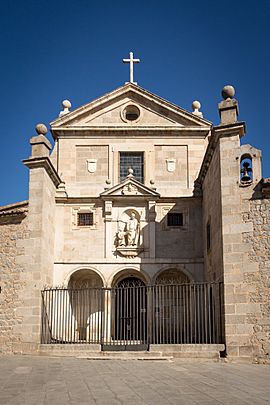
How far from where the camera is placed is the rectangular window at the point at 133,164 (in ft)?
67.5

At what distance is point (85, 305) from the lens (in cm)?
1842

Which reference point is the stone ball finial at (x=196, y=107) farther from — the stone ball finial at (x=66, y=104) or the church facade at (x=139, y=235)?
the stone ball finial at (x=66, y=104)

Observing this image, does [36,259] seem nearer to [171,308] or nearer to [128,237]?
[128,237]

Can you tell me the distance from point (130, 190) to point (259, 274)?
297 inches

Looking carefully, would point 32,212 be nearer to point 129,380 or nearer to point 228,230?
point 228,230

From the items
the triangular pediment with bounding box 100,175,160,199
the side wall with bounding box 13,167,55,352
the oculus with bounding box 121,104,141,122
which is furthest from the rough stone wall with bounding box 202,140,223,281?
the side wall with bounding box 13,167,55,352

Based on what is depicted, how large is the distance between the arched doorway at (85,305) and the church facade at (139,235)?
0.17 ft

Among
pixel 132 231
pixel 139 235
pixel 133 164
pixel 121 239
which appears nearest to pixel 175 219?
pixel 139 235

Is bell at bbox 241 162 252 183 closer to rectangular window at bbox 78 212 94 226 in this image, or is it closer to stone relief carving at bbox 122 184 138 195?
stone relief carving at bbox 122 184 138 195

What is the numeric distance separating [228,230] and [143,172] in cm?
699

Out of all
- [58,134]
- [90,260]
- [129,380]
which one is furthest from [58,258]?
[129,380]

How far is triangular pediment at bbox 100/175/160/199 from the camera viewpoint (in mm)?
19641

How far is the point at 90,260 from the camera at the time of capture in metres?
19.1

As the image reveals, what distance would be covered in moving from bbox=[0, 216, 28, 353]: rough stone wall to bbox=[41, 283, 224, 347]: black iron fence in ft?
2.90
